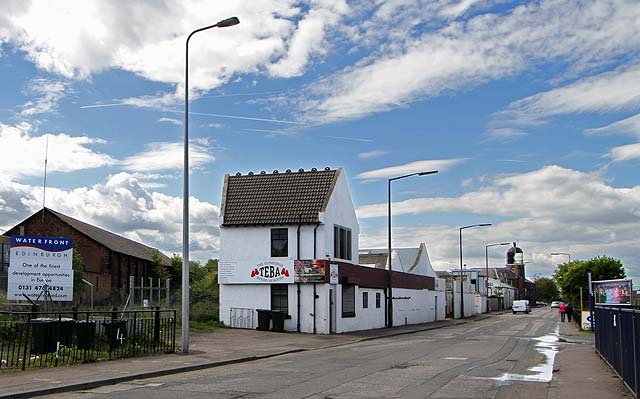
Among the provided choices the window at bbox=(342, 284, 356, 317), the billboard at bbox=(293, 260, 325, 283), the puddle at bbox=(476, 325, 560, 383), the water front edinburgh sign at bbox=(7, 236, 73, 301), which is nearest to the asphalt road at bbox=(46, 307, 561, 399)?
the puddle at bbox=(476, 325, 560, 383)

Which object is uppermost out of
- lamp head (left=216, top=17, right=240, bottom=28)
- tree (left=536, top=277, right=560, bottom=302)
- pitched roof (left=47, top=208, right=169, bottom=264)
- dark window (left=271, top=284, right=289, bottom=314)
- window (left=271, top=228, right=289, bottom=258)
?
lamp head (left=216, top=17, right=240, bottom=28)

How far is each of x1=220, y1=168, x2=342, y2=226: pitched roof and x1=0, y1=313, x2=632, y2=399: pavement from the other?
28.3ft

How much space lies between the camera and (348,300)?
37.7 metres

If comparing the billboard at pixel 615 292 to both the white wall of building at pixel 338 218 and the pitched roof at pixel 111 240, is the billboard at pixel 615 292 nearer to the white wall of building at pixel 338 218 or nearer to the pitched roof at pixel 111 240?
the white wall of building at pixel 338 218

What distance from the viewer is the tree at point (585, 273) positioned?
66.0 meters

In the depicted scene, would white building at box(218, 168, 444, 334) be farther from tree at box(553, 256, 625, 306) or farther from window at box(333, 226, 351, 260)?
tree at box(553, 256, 625, 306)

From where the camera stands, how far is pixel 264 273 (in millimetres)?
36000

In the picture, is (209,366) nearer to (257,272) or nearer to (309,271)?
(309,271)

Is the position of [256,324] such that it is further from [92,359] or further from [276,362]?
[92,359]

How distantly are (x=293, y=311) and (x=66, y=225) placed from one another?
120 feet

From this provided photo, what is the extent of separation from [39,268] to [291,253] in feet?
52.8

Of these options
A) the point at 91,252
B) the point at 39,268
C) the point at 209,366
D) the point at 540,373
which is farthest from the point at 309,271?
the point at 91,252

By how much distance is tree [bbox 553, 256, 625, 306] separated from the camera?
66.0 metres

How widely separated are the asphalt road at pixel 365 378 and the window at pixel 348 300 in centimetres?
1306
